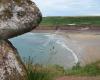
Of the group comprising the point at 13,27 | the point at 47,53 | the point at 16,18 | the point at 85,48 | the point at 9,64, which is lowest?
the point at 85,48

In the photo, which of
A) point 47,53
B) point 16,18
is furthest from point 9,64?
point 47,53

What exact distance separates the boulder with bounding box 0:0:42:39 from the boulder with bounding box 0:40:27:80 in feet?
0.77

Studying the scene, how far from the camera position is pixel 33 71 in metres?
10.7

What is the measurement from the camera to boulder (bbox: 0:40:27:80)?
367 inches

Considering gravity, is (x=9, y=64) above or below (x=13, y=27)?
below

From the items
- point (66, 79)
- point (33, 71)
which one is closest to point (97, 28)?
point (66, 79)

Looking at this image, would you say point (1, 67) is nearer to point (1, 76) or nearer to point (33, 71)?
point (1, 76)

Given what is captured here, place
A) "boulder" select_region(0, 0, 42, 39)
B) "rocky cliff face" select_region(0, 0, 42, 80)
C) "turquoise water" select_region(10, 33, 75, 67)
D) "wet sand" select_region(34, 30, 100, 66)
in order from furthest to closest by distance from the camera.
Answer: "wet sand" select_region(34, 30, 100, 66), "turquoise water" select_region(10, 33, 75, 67), "boulder" select_region(0, 0, 42, 39), "rocky cliff face" select_region(0, 0, 42, 80)

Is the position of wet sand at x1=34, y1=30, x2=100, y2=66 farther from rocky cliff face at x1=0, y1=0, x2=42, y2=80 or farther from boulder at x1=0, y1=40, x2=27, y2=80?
boulder at x1=0, y1=40, x2=27, y2=80

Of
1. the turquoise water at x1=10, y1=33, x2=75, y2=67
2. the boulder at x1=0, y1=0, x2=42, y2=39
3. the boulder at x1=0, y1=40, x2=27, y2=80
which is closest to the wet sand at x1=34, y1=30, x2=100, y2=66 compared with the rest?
the turquoise water at x1=10, y1=33, x2=75, y2=67

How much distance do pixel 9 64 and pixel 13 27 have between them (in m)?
0.72

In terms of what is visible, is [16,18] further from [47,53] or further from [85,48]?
[85,48]

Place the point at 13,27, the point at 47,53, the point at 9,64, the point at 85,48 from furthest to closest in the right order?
1. the point at 85,48
2. the point at 47,53
3. the point at 13,27
4. the point at 9,64

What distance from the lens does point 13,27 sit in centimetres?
963
